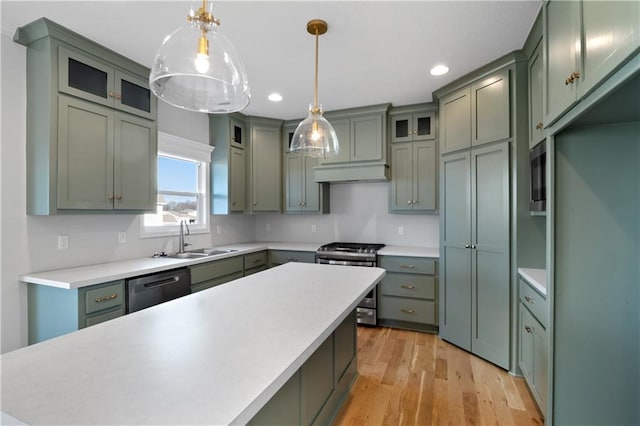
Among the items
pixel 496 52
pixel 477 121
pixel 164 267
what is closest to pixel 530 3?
pixel 496 52

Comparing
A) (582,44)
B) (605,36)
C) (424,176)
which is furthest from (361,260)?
(605,36)

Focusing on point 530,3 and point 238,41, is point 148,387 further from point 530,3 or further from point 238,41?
point 530,3

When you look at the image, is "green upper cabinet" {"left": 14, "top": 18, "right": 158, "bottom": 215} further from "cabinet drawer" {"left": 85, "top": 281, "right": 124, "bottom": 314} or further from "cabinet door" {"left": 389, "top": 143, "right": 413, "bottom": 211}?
"cabinet door" {"left": 389, "top": 143, "right": 413, "bottom": 211}

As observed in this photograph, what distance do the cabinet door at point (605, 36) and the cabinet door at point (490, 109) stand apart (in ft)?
4.80

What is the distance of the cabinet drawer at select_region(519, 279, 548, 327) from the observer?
73.5 inches

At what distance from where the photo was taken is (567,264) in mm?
1508

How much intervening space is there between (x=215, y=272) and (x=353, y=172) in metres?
2.03

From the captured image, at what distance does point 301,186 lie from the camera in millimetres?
4293

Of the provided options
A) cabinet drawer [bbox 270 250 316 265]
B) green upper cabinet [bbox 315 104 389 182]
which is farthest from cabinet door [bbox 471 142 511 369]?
cabinet drawer [bbox 270 250 316 265]

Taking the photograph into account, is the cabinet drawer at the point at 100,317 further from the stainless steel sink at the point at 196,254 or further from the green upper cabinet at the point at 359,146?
the green upper cabinet at the point at 359,146

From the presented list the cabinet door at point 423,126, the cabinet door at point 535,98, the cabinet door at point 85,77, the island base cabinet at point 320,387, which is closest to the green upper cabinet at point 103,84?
the cabinet door at point 85,77

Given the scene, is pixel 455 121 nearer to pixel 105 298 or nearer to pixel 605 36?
pixel 605 36

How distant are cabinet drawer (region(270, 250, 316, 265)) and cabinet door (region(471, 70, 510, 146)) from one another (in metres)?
2.27

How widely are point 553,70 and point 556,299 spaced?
3.78 feet
